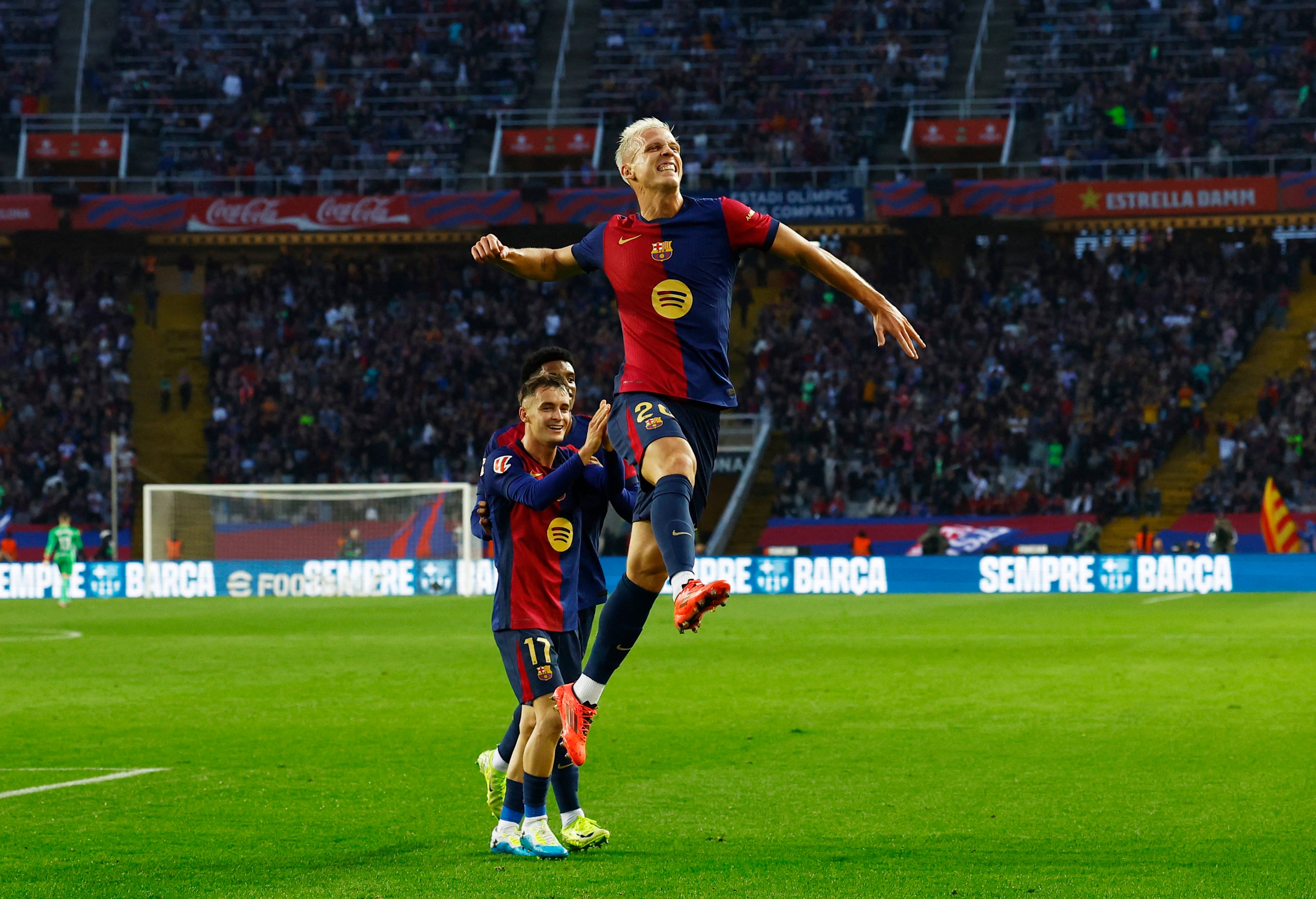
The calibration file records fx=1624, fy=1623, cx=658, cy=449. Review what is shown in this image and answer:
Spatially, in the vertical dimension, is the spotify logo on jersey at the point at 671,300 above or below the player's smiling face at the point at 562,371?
above

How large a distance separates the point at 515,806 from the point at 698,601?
6.41ft

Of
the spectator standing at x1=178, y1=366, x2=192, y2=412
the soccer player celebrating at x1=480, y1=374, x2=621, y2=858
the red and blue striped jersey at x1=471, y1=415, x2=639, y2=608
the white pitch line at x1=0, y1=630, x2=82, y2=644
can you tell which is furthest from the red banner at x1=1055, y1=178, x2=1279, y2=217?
the soccer player celebrating at x1=480, y1=374, x2=621, y2=858

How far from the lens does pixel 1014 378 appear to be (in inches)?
1481

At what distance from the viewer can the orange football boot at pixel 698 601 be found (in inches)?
218

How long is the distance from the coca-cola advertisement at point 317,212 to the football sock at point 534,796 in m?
35.0

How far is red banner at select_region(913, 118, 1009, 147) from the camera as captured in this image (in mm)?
40250

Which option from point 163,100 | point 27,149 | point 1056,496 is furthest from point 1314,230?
point 27,149

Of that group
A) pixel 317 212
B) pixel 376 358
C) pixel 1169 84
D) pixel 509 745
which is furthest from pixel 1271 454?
pixel 509 745

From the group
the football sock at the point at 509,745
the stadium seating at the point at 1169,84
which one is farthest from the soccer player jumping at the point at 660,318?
the stadium seating at the point at 1169,84

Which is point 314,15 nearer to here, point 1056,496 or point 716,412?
point 1056,496

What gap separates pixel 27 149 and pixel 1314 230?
3287 centimetres

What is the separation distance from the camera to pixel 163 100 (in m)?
44.0

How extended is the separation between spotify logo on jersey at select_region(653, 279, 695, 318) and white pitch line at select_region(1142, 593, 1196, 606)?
2161 cm

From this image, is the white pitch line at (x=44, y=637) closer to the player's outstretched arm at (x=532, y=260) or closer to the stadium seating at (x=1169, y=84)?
the player's outstretched arm at (x=532, y=260)
